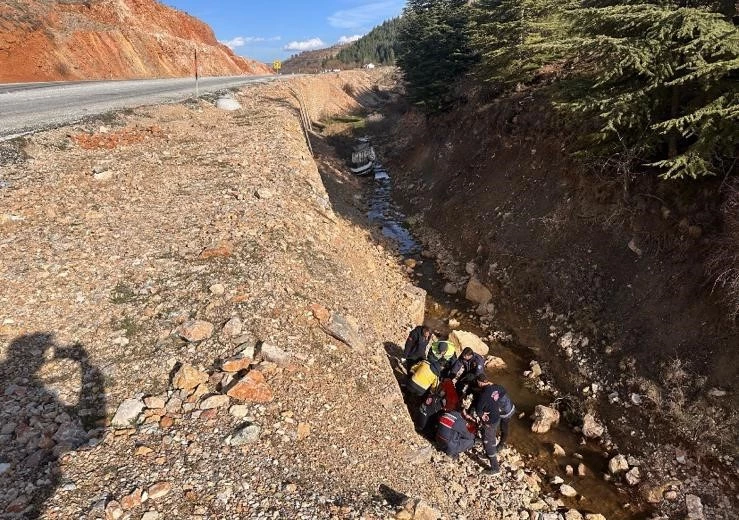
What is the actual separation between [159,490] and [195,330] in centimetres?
278

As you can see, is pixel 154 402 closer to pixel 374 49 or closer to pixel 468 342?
pixel 468 342

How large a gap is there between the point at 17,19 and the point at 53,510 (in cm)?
3369

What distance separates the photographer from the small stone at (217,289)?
792 cm

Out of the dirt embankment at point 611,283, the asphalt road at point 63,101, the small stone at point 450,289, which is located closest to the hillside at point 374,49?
the asphalt road at point 63,101

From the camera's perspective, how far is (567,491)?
24.6ft

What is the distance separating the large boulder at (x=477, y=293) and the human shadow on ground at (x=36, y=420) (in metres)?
9.76

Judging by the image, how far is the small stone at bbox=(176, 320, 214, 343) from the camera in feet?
22.9

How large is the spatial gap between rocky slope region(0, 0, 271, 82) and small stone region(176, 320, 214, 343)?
2673cm

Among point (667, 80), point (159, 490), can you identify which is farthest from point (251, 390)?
point (667, 80)

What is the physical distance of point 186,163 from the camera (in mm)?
13023

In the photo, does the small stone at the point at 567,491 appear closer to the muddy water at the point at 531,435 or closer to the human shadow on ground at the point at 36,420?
the muddy water at the point at 531,435

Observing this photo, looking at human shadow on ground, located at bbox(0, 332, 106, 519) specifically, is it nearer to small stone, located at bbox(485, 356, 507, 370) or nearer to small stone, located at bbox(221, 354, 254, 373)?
small stone, located at bbox(221, 354, 254, 373)

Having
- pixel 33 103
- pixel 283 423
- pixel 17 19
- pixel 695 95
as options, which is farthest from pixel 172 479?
pixel 17 19

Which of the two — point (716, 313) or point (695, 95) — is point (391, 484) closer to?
point (716, 313)
